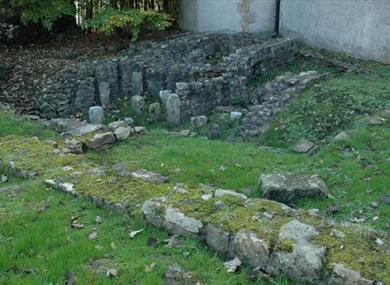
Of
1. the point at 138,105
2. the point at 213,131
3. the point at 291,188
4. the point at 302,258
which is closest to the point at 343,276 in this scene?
the point at 302,258

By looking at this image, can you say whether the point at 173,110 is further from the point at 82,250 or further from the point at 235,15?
the point at 235,15

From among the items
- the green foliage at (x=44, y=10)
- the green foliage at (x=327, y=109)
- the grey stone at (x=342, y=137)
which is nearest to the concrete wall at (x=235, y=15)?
the green foliage at (x=44, y=10)

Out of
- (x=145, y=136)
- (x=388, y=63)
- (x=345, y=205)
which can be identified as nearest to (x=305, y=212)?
(x=345, y=205)

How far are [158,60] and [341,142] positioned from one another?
754 cm

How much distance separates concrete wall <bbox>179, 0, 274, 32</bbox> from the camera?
19.3m

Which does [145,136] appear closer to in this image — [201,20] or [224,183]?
[224,183]

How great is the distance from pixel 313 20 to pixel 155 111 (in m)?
7.05

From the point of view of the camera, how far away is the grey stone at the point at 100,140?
32.4ft

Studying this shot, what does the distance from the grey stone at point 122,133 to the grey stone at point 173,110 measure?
236cm

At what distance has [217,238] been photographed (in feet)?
18.5

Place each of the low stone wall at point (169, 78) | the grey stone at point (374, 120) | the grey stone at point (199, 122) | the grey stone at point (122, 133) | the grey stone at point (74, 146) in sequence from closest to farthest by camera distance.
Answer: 1. the grey stone at point (74, 146)
2. the grey stone at point (122, 133)
3. the grey stone at point (374, 120)
4. the grey stone at point (199, 122)
5. the low stone wall at point (169, 78)

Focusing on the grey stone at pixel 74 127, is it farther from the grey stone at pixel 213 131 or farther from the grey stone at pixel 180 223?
the grey stone at pixel 180 223

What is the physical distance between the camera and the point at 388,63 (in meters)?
14.8

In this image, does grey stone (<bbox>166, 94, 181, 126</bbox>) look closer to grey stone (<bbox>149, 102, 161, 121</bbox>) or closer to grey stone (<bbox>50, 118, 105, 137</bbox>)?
grey stone (<bbox>149, 102, 161, 121</bbox>)
